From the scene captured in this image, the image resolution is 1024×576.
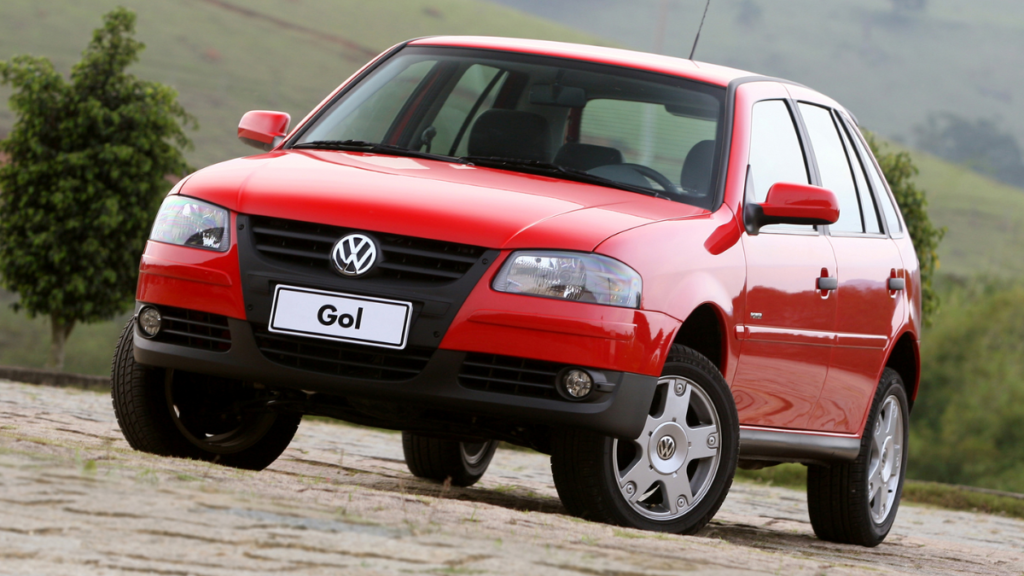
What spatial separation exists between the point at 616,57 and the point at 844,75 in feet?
516

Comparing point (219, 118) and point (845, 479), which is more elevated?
point (219, 118)

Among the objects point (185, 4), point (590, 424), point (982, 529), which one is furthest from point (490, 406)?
point (185, 4)

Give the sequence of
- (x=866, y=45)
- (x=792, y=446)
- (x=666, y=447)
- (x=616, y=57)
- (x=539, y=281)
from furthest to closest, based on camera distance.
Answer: (x=866, y=45) < (x=616, y=57) < (x=792, y=446) < (x=666, y=447) < (x=539, y=281)

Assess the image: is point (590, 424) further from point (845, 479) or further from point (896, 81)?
point (896, 81)

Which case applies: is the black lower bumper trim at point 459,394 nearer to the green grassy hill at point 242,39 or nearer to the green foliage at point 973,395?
the green foliage at point 973,395

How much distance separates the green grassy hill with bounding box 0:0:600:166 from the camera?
75.2 metres

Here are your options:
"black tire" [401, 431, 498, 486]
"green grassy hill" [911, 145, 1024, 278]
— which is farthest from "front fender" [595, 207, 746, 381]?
"green grassy hill" [911, 145, 1024, 278]

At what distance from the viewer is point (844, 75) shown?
516 ft

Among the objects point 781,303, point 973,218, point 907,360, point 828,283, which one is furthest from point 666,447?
point 973,218

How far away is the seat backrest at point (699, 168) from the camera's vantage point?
549 centimetres

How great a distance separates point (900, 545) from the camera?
7.43 m

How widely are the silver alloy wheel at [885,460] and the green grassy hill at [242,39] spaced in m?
60.5

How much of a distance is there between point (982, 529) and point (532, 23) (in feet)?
340

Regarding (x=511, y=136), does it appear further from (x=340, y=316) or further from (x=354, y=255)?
(x=340, y=316)
